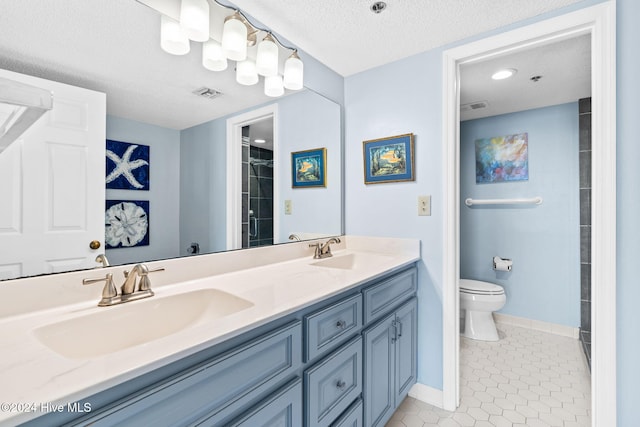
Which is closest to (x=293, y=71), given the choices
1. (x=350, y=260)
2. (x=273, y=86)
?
(x=273, y=86)

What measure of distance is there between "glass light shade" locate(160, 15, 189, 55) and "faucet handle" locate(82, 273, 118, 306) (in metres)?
0.88

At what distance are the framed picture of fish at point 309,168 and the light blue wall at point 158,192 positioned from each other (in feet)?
2.44

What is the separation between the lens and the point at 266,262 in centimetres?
160

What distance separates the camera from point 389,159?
1.91m

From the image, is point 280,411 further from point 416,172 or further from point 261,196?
point 416,172

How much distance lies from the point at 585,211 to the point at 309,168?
7.92 ft

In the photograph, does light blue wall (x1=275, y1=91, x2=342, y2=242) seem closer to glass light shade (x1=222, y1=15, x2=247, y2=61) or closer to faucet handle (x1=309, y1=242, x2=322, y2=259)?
faucet handle (x1=309, y1=242, x2=322, y2=259)

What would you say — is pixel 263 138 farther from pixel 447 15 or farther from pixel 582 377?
pixel 582 377

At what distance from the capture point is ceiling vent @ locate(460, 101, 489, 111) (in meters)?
2.66

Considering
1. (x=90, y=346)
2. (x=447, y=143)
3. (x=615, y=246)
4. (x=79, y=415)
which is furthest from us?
(x=447, y=143)

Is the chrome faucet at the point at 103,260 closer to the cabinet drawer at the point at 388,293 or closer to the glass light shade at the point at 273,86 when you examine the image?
the cabinet drawer at the point at 388,293

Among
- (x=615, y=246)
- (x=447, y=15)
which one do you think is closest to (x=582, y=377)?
(x=615, y=246)

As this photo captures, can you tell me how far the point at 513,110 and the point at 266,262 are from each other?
274cm

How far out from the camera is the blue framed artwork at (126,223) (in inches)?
40.6
